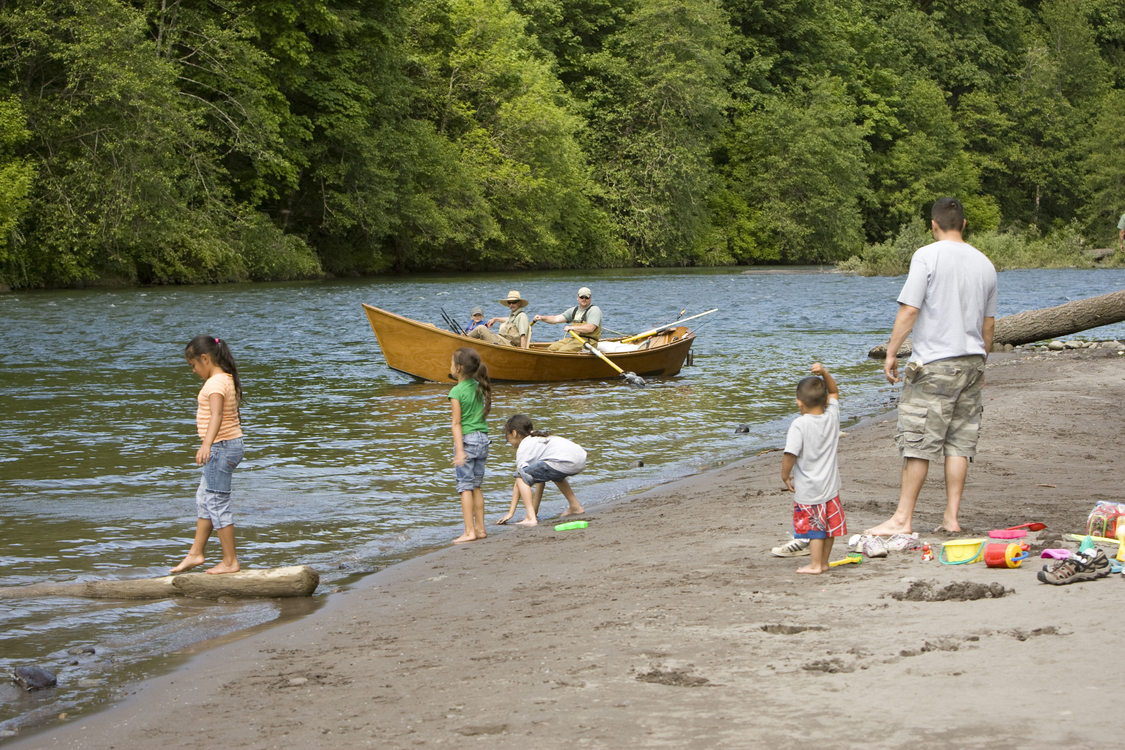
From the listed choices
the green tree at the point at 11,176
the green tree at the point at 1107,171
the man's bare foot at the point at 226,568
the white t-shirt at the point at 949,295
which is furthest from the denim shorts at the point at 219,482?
the green tree at the point at 1107,171

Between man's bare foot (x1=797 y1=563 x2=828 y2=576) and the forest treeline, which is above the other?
the forest treeline

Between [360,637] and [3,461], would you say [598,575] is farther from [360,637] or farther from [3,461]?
[3,461]

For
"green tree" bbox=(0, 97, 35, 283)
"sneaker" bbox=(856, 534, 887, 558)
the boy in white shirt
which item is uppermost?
"green tree" bbox=(0, 97, 35, 283)

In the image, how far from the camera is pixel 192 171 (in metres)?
35.0

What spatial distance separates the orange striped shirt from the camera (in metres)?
6.75

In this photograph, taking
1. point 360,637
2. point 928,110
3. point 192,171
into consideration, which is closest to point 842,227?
point 928,110

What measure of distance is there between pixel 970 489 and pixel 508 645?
426 centimetres

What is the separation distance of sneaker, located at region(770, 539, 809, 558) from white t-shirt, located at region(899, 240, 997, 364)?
111cm

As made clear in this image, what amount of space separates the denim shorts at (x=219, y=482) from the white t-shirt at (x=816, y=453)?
3.06 meters

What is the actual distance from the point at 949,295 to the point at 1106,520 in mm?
1321

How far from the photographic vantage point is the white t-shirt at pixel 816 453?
19.3 feet

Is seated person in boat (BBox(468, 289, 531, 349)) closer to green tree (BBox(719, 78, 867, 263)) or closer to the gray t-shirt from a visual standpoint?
the gray t-shirt

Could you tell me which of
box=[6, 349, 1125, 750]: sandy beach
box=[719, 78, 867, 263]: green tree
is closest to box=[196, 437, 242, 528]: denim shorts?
box=[6, 349, 1125, 750]: sandy beach

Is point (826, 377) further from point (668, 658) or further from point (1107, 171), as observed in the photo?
point (1107, 171)
